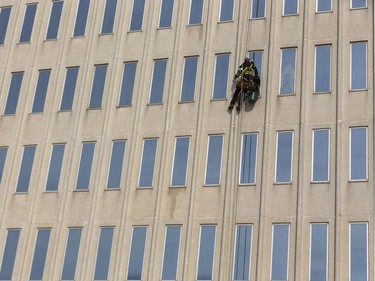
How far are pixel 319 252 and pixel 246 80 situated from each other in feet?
28.2

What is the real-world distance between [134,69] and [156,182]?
6.49m

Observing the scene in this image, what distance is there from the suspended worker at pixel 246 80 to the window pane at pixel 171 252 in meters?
6.47

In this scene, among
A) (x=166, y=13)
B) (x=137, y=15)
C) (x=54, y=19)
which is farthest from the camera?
(x=54, y=19)

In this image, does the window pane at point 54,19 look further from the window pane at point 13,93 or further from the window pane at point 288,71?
the window pane at point 288,71

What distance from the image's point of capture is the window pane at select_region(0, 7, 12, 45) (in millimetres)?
40531

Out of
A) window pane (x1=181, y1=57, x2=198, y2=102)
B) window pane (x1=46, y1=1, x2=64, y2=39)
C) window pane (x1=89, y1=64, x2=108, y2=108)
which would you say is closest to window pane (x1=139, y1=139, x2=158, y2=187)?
window pane (x1=181, y1=57, x2=198, y2=102)

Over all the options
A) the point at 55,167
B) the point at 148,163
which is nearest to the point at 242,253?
the point at 148,163

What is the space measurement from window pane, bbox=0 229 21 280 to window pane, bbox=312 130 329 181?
14.7 meters

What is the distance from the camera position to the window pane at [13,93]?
1517 inches

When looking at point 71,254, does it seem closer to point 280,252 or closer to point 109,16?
point 280,252

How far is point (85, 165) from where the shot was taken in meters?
35.7

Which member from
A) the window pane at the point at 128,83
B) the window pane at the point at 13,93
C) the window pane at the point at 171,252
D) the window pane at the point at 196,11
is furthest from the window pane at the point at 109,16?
the window pane at the point at 171,252

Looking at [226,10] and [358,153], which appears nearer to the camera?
[358,153]

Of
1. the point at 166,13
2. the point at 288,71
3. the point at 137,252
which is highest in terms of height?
the point at 166,13
